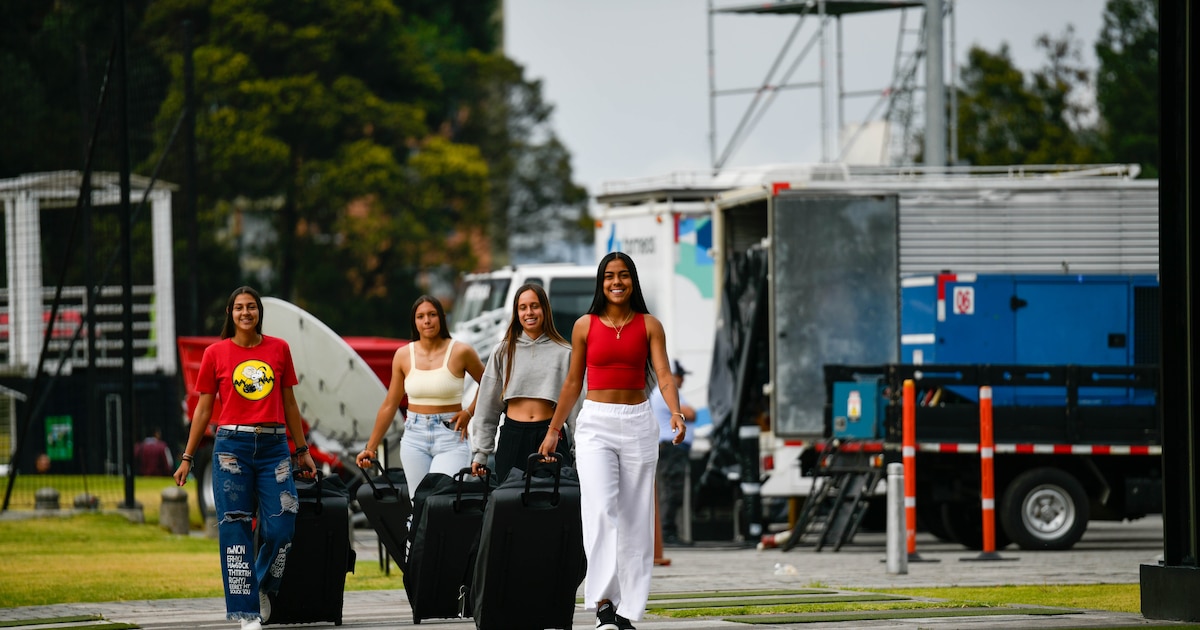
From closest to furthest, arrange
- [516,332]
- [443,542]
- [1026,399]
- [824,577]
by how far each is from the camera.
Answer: [443,542] < [516,332] < [824,577] < [1026,399]

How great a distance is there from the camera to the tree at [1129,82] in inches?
2107

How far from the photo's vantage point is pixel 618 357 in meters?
9.20

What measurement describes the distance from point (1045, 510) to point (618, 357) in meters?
9.12

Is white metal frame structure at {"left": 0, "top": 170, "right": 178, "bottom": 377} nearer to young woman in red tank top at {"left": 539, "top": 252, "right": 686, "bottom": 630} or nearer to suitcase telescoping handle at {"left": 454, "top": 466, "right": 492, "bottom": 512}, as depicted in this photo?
suitcase telescoping handle at {"left": 454, "top": 466, "right": 492, "bottom": 512}

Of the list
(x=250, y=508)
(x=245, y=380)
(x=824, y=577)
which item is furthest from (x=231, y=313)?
(x=824, y=577)

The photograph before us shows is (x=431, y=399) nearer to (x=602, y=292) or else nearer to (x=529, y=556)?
(x=602, y=292)

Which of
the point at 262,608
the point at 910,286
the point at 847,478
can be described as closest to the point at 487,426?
the point at 262,608

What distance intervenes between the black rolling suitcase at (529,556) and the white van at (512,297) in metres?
12.4

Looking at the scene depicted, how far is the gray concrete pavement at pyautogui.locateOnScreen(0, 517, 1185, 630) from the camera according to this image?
388 inches

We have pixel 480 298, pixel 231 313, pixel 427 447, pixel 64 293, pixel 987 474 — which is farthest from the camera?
pixel 64 293

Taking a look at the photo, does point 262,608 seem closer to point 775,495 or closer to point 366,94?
point 775,495

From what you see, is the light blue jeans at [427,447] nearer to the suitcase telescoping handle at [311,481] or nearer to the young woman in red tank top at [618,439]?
the suitcase telescoping handle at [311,481]

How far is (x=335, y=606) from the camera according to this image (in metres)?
10.0

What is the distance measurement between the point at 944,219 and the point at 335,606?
10354mm
